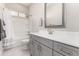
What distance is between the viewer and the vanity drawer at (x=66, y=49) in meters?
0.91

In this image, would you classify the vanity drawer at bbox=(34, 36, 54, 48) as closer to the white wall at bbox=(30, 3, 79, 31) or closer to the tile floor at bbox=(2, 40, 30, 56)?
the white wall at bbox=(30, 3, 79, 31)

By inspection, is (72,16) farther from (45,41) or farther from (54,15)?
(45,41)

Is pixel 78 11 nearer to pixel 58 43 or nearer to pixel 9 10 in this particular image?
pixel 58 43

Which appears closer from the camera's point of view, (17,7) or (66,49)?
(66,49)

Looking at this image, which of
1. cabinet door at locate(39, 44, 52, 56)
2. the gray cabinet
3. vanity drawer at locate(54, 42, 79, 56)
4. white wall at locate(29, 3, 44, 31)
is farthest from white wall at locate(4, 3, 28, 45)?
vanity drawer at locate(54, 42, 79, 56)

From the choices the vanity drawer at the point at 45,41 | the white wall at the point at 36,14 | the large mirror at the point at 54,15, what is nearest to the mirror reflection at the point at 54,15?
the large mirror at the point at 54,15

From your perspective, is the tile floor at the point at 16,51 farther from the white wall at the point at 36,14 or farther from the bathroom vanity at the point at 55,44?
the white wall at the point at 36,14

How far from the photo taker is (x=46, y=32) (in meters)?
1.57

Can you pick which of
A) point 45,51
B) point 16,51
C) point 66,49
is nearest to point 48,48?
point 45,51

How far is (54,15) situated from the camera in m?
1.55

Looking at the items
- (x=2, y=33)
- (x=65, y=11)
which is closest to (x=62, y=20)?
(x=65, y=11)

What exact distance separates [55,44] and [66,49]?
198mm

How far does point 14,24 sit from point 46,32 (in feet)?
1.79

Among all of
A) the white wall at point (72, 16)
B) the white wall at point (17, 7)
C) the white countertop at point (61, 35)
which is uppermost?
the white wall at point (17, 7)
